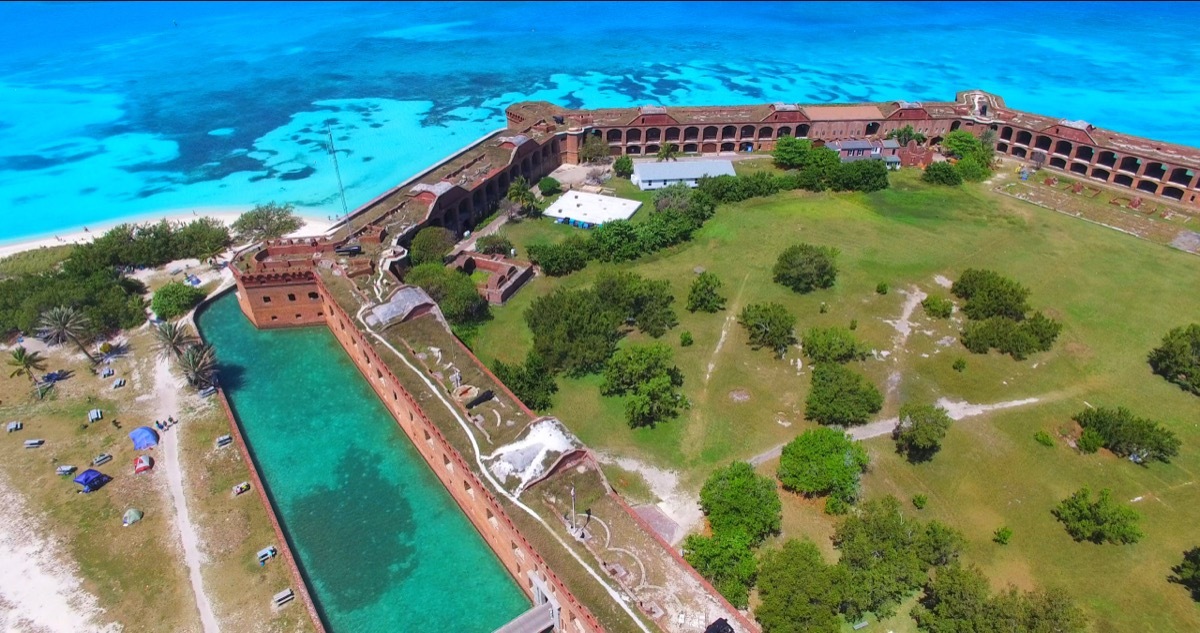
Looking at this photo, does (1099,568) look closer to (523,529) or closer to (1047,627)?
(1047,627)

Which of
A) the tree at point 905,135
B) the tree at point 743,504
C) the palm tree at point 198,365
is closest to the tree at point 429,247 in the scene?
the palm tree at point 198,365

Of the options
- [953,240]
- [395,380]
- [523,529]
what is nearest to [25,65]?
[395,380]

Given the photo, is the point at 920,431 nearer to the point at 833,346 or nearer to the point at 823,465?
the point at 823,465

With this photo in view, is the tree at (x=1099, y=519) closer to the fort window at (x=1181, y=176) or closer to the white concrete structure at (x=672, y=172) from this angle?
the white concrete structure at (x=672, y=172)

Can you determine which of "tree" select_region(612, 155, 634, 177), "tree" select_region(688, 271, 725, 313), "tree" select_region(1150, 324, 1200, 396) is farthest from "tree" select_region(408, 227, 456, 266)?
"tree" select_region(1150, 324, 1200, 396)

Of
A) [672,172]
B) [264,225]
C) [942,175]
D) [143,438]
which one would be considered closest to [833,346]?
[672,172]

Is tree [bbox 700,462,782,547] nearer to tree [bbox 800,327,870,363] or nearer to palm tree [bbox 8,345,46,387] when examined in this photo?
tree [bbox 800,327,870,363]
